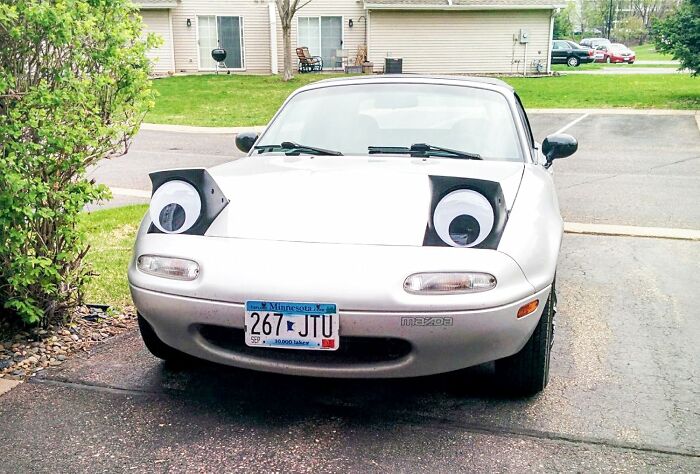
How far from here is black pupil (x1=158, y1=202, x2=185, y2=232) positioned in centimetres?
325

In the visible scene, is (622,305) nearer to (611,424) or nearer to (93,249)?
(611,424)

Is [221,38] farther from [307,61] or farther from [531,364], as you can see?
[531,364]

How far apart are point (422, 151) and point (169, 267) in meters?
1.62

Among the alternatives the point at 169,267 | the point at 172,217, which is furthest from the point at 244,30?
the point at 169,267

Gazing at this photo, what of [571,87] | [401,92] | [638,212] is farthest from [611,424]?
[571,87]

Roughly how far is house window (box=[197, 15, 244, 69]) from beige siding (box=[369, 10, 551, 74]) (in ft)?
18.0

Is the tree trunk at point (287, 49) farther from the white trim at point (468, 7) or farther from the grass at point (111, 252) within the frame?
the grass at point (111, 252)

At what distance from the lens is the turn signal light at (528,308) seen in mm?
2954

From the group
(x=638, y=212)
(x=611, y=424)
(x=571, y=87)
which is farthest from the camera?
(x=571, y=87)

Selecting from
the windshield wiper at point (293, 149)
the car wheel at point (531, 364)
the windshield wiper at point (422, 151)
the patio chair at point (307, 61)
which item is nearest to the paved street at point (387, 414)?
the car wheel at point (531, 364)

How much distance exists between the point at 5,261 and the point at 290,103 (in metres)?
1.96

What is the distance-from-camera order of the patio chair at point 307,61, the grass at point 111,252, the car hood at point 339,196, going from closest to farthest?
1. the car hood at point 339,196
2. the grass at point 111,252
3. the patio chair at point 307,61

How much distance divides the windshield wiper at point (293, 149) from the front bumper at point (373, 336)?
1.41 metres

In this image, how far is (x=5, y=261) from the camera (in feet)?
12.3
